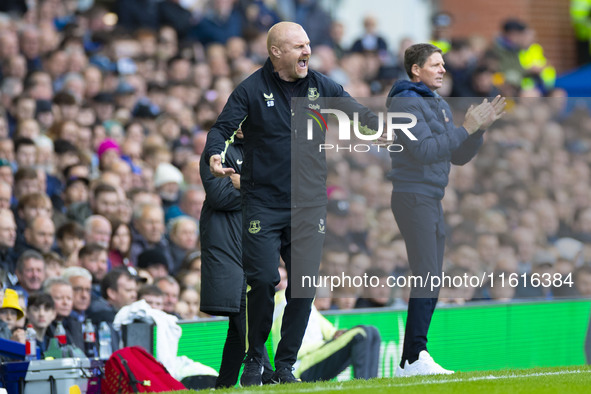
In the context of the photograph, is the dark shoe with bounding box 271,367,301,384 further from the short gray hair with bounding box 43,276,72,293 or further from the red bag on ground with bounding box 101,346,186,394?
the short gray hair with bounding box 43,276,72,293

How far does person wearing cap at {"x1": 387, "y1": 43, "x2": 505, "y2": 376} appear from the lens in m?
7.71

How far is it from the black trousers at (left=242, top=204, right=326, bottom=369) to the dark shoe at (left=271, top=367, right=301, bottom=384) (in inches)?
1.3

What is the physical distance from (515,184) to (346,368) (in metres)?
2.43

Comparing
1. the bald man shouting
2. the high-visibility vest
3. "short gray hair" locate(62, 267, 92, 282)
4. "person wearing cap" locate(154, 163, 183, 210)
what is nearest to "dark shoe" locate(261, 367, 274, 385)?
the bald man shouting

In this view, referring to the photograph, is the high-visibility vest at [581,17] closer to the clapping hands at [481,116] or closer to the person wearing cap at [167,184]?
the person wearing cap at [167,184]

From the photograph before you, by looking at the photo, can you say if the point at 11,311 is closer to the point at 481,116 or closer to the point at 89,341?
the point at 89,341

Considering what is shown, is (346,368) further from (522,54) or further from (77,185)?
(522,54)

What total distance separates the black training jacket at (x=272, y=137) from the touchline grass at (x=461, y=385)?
1.08 meters

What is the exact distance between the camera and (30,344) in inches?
317

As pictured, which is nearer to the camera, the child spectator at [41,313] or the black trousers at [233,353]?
the black trousers at [233,353]

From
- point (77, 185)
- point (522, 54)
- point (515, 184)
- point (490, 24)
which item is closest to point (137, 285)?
point (77, 185)

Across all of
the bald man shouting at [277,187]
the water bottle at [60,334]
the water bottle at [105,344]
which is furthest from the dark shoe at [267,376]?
the water bottle at [60,334]

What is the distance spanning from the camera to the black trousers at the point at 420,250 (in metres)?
7.73
